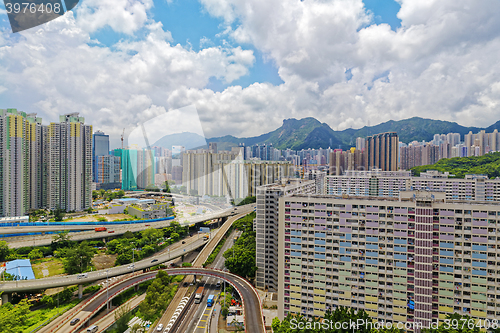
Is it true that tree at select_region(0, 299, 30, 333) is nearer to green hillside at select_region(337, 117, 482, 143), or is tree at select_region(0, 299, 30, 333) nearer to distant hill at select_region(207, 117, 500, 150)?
distant hill at select_region(207, 117, 500, 150)

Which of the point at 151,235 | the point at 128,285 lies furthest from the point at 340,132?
the point at 128,285

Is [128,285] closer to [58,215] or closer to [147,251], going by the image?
[147,251]

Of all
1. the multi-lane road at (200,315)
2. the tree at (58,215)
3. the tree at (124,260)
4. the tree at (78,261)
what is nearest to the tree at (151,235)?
the tree at (124,260)

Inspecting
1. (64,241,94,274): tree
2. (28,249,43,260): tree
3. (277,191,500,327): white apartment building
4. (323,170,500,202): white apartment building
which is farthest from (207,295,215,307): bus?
(28,249,43,260): tree

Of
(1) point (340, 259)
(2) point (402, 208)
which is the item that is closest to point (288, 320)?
(1) point (340, 259)

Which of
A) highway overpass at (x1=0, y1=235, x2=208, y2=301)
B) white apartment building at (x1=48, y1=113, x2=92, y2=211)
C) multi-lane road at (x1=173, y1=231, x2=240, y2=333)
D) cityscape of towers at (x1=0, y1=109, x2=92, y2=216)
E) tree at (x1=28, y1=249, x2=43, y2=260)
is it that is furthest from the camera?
white apartment building at (x1=48, y1=113, x2=92, y2=211)

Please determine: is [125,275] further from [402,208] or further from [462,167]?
[462,167]
